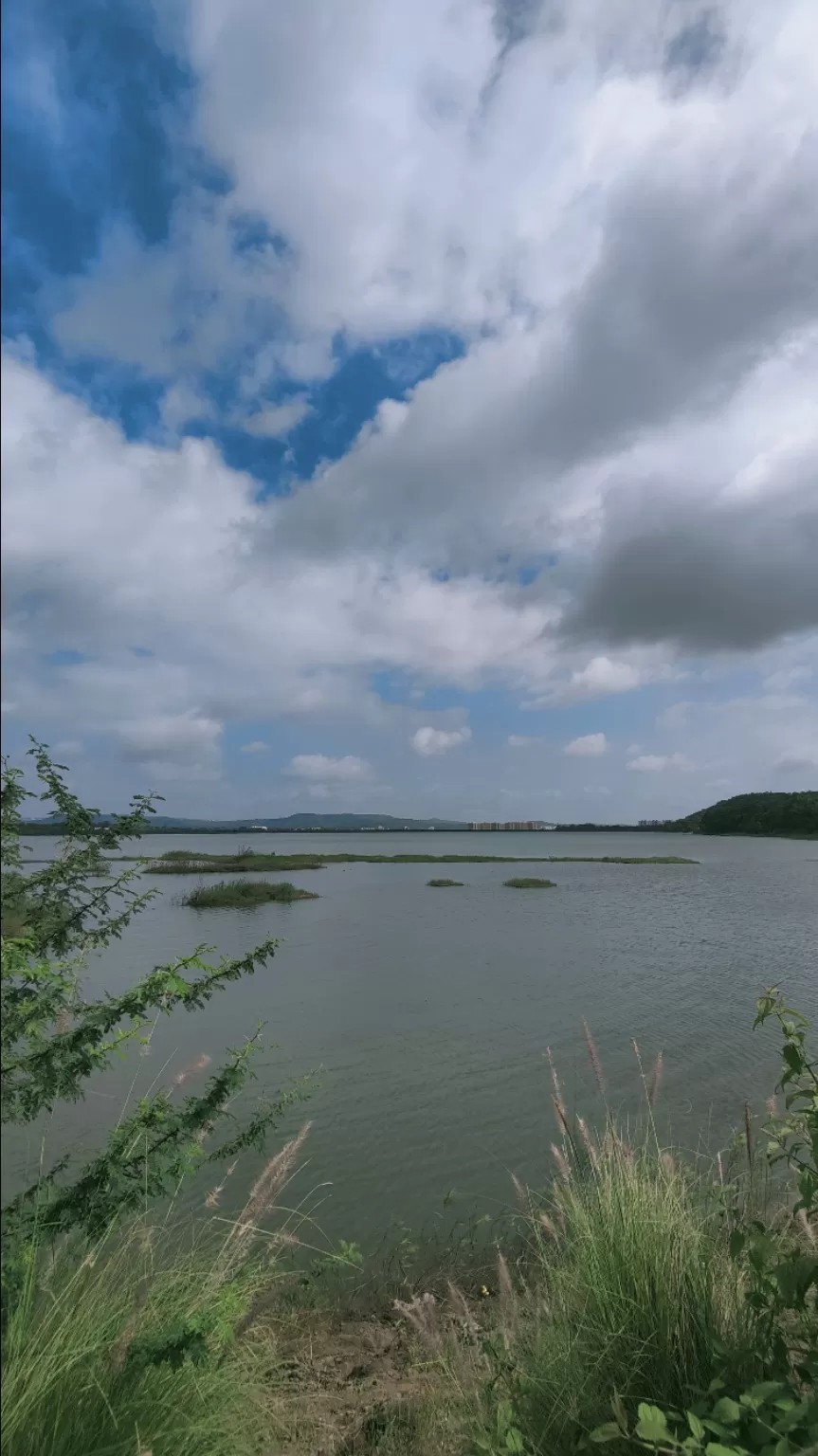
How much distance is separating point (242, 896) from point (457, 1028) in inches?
1154

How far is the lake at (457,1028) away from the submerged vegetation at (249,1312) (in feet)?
1.99

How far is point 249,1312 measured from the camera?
158 inches

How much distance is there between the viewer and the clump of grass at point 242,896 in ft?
132

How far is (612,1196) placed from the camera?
437 centimetres

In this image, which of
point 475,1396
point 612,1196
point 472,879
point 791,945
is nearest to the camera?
point 475,1396

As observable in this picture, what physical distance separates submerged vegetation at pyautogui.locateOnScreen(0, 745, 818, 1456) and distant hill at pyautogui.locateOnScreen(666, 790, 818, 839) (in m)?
141

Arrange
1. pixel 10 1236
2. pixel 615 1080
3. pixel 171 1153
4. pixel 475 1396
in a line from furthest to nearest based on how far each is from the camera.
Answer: pixel 615 1080
pixel 475 1396
pixel 171 1153
pixel 10 1236

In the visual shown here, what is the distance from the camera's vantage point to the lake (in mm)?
8711

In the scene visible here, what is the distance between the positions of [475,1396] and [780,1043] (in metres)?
11.6

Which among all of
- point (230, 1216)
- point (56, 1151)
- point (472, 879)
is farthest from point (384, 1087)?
point (472, 879)

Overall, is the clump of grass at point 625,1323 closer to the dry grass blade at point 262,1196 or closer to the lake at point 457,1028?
the dry grass blade at point 262,1196

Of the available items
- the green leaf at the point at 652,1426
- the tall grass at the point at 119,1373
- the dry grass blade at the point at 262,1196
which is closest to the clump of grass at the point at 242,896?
the dry grass blade at the point at 262,1196

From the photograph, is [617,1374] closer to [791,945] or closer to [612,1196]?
[612,1196]

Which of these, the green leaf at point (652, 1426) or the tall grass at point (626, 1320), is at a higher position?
the green leaf at point (652, 1426)
